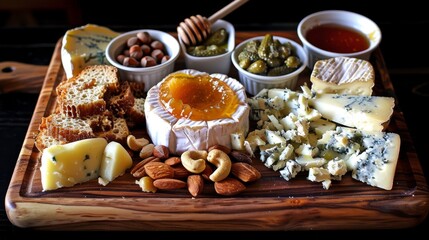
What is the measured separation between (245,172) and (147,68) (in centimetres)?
71

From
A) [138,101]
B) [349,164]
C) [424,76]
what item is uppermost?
[138,101]

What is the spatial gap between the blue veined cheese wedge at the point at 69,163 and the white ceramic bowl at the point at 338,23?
3.80 feet

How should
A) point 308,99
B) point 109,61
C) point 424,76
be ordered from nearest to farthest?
point 308,99 < point 109,61 < point 424,76

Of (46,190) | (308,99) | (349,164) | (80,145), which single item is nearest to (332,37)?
(308,99)

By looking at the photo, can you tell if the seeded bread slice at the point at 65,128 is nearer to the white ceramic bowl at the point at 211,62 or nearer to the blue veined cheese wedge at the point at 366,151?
the white ceramic bowl at the point at 211,62

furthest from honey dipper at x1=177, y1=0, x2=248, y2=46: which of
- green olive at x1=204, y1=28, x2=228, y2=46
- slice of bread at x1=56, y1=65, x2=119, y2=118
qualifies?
slice of bread at x1=56, y1=65, x2=119, y2=118

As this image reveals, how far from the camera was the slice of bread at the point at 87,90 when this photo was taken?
2223mm

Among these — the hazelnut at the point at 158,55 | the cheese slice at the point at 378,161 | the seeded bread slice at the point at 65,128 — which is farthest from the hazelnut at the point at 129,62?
the cheese slice at the point at 378,161

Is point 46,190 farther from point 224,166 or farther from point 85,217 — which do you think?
point 224,166

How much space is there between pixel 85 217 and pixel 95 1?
5.54 feet

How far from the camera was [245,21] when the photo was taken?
3307mm

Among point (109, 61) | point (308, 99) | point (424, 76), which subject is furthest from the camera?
point (424, 76)

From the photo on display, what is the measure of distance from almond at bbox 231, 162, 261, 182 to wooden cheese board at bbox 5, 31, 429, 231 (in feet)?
0.12

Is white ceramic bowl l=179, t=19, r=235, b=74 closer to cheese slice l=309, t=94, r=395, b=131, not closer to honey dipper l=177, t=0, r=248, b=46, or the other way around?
honey dipper l=177, t=0, r=248, b=46
